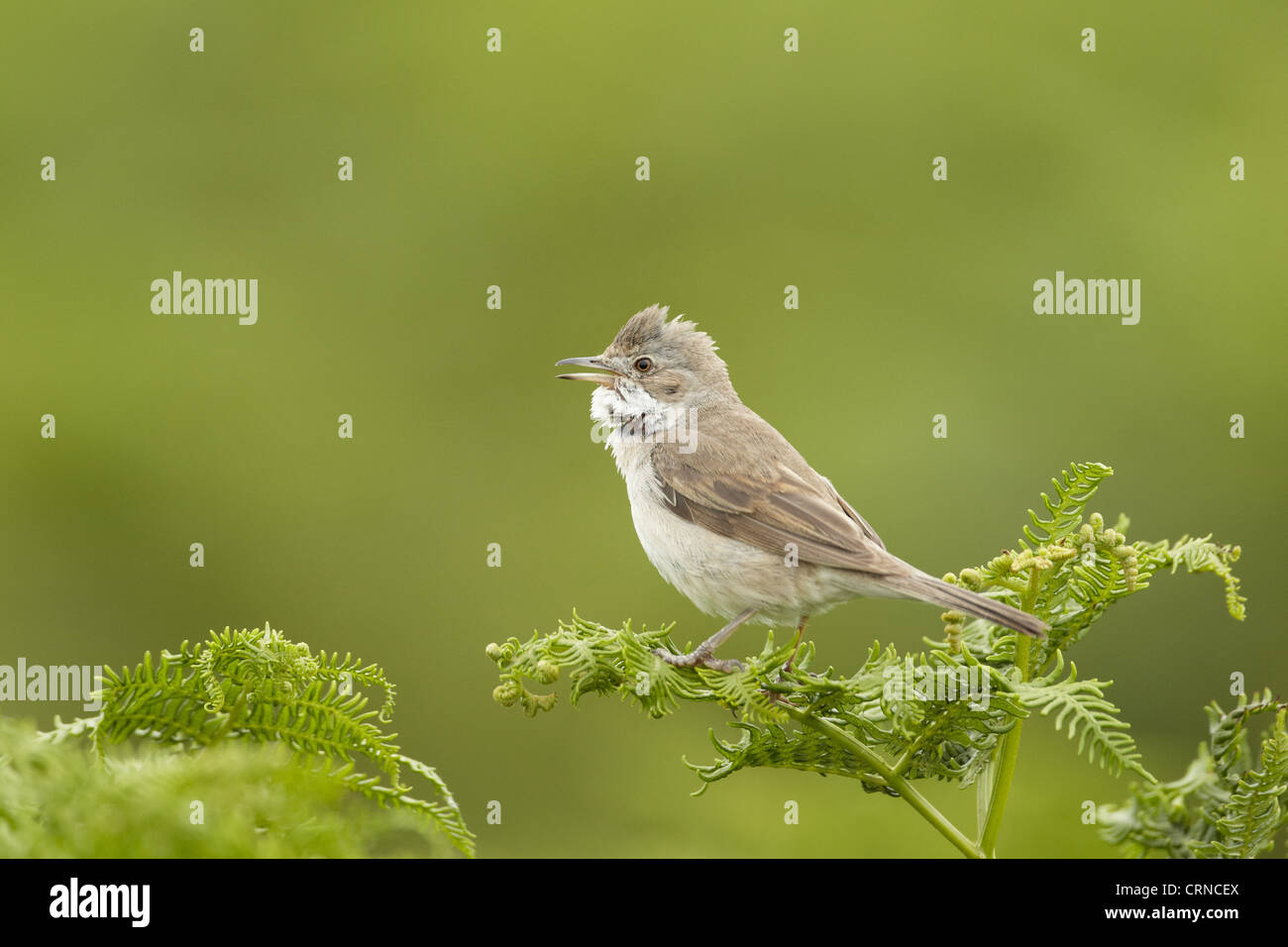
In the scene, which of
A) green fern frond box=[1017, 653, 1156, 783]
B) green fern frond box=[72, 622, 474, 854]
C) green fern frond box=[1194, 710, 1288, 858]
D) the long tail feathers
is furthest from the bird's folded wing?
green fern frond box=[72, 622, 474, 854]

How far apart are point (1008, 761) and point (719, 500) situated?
108 inches

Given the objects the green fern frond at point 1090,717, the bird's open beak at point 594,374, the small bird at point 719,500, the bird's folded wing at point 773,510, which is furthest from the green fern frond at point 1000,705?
the bird's open beak at point 594,374

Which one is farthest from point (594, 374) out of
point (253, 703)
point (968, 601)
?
point (253, 703)

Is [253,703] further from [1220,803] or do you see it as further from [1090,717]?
[1220,803]

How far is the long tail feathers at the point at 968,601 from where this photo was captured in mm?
2215

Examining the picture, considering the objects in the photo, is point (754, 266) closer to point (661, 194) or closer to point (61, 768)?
point (661, 194)

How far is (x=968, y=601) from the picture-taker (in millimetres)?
2873

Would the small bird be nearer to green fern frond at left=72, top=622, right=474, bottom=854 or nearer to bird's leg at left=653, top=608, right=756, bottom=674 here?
bird's leg at left=653, top=608, right=756, bottom=674

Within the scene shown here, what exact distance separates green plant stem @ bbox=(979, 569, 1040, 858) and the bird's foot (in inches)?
28.6

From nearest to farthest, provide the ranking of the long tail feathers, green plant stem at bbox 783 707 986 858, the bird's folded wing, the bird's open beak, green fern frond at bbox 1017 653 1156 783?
1. green fern frond at bbox 1017 653 1156 783
2. green plant stem at bbox 783 707 986 858
3. the long tail feathers
4. the bird's folded wing
5. the bird's open beak

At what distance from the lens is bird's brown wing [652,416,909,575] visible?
14.4 ft

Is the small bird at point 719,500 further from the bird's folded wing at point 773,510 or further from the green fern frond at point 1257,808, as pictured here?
the green fern frond at point 1257,808

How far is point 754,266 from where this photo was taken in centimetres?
941

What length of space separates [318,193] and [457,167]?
1075mm
